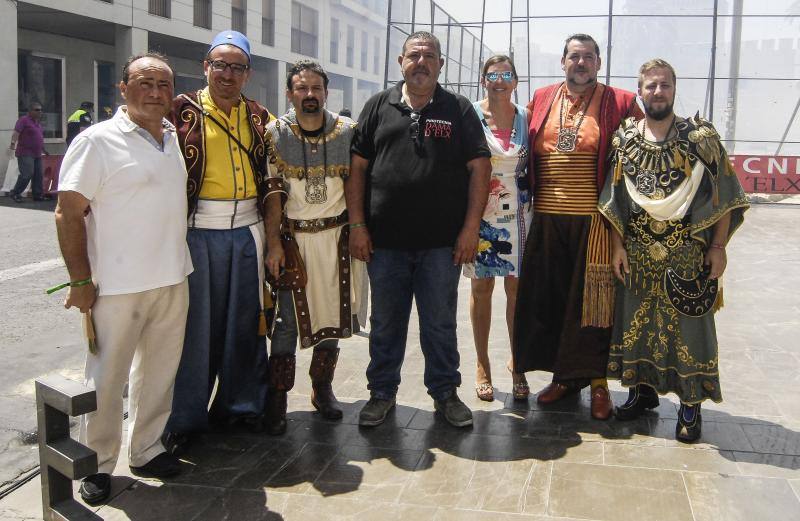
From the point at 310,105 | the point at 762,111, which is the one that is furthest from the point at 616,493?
the point at 762,111

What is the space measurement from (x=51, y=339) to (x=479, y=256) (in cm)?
326

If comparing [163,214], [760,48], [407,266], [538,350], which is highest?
[760,48]

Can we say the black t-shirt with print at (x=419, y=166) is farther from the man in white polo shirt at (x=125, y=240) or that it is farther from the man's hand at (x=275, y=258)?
the man in white polo shirt at (x=125, y=240)

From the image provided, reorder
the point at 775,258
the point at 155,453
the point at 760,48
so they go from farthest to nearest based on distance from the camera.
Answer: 1. the point at 760,48
2. the point at 775,258
3. the point at 155,453

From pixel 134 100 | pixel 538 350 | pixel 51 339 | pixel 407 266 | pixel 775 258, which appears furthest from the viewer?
pixel 775 258

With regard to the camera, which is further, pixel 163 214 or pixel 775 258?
pixel 775 258

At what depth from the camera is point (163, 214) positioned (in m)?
3.18

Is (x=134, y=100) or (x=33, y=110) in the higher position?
(x=33, y=110)

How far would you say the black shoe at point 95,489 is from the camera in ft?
10.3

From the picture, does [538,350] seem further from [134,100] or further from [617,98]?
[134,100]

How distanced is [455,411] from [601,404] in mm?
781

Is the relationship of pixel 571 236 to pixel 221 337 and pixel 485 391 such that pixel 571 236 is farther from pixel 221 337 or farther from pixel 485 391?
pixel 221 337

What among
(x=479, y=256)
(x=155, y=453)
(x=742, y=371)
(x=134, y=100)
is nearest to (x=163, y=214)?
(x=134, y=100)

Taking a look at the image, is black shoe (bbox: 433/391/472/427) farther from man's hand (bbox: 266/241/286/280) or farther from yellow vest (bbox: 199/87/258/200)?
yellow vest (bbox: 199/87/258/200)
